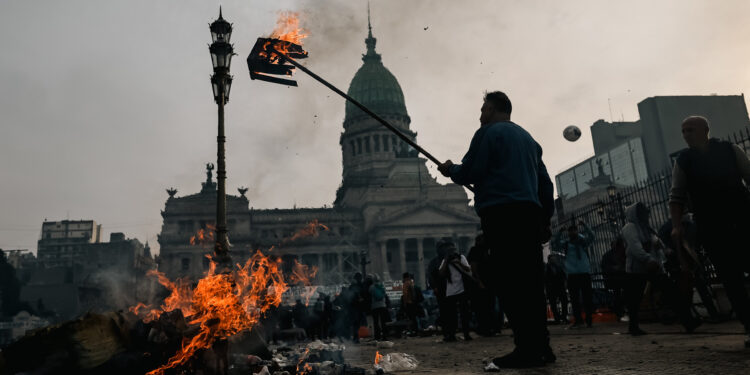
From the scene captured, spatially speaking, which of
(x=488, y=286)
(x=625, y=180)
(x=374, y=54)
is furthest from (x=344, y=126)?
(x=488, y=286)

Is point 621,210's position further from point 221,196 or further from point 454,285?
point 221,196

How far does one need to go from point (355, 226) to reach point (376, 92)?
26861 mm

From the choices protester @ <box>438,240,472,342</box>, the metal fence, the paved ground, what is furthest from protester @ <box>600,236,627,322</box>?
protester @ <box>438,240,472,342</box>

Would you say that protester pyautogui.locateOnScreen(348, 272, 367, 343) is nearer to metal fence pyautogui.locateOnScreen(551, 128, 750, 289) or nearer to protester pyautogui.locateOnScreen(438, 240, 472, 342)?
protester pyautogui.locateOnScreen(438, 240, 472, 342)

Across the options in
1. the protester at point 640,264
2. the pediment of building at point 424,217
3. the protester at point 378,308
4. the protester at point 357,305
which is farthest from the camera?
the pediment of building at point 424,217

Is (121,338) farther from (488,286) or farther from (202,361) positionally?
(488,286)

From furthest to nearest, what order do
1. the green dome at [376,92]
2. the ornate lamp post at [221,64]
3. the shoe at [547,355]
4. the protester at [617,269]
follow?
1. the green dome at [376,92]
2. the ornate lamp post at [221,64]
3. the protester at [617,269]
4. the shoe at [547,355]

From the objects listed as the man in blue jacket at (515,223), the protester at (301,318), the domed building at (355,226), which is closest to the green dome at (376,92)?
the domed building at (355,226)

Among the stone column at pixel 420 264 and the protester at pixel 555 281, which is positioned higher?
the stone column at pixel 420 264

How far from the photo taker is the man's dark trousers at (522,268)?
3.64m

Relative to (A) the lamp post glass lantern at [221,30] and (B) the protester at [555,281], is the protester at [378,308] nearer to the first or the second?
(B) the protester at [555,281]

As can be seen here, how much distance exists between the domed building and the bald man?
48.6 metres

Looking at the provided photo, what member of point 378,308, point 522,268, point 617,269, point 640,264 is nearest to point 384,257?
point 378,308

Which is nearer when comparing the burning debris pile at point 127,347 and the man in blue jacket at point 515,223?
the man in blue jacket at point 515,223
